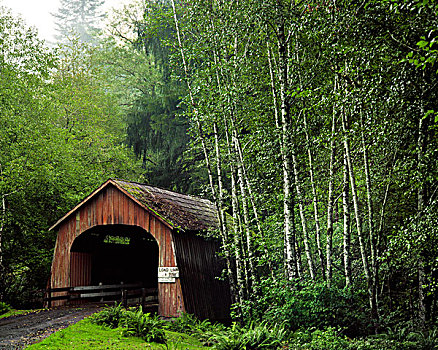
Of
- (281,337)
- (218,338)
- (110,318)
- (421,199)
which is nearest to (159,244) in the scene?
(110,318)

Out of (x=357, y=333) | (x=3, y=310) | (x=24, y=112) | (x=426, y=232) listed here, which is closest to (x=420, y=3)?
(x=426, y=232)

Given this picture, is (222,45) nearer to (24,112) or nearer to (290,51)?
(290,51)

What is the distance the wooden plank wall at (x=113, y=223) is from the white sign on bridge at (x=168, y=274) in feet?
0.35

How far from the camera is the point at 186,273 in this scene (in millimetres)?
10484

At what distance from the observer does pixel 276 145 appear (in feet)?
29.5

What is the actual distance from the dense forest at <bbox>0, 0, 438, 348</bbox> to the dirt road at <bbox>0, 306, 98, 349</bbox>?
251 centimetres

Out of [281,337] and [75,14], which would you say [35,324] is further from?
[75,14]

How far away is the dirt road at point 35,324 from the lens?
702cm

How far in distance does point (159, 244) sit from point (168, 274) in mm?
856

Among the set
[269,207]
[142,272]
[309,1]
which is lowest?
[142,272]

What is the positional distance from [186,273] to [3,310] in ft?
18.9

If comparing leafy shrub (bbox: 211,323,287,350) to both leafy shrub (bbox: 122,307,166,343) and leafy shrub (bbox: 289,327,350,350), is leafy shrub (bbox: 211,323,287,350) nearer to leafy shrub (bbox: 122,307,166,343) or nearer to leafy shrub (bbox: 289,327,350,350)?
leafy shrub (bbox: 289,327,350,350)

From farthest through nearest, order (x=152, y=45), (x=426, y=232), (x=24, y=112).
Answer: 1. (x=152, y=45)
2. (x=24, y=112)
3. (x=426, y=232)

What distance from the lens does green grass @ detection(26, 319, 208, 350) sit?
6.37m
